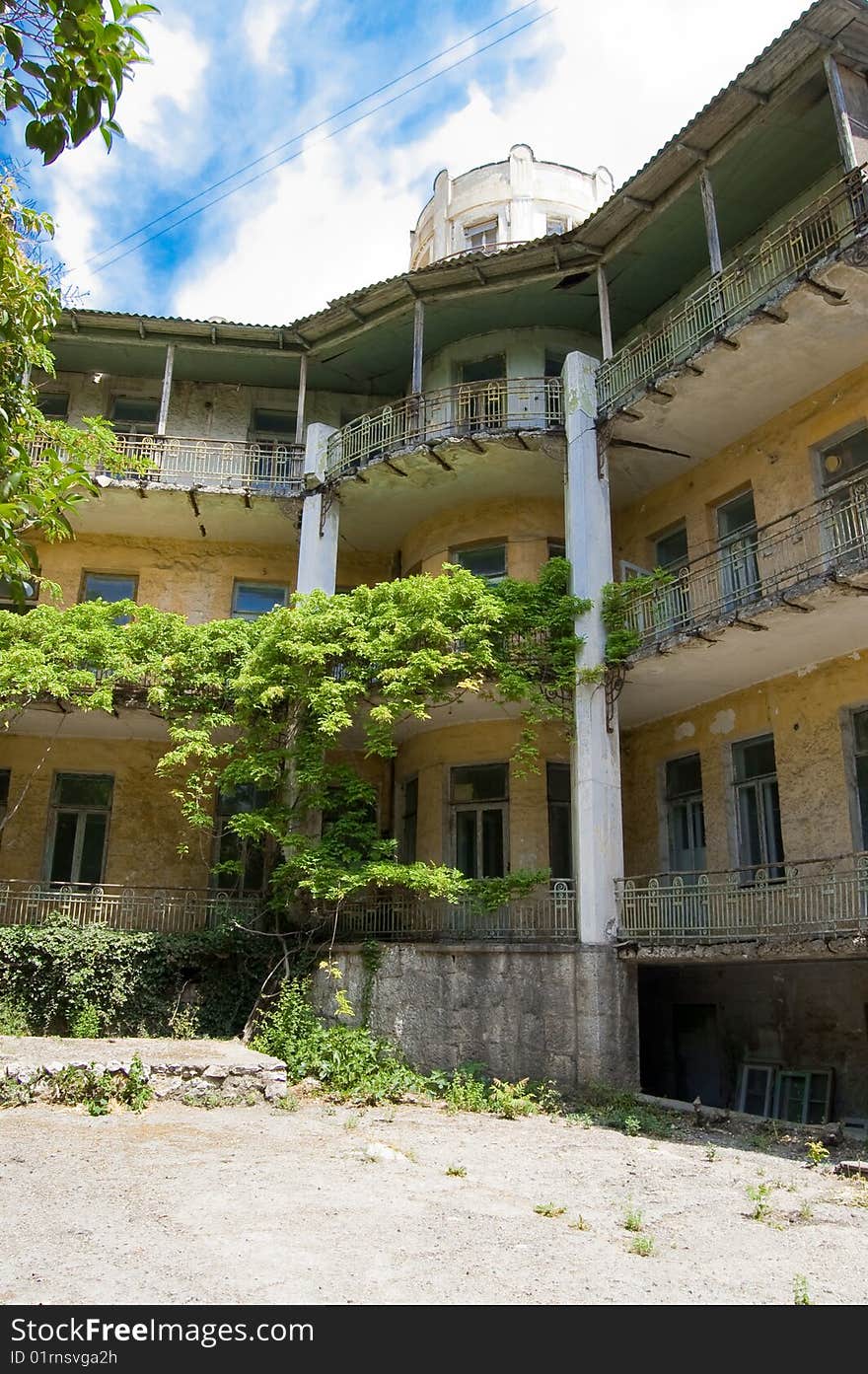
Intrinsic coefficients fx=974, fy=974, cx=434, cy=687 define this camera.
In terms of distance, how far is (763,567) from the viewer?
1488cm

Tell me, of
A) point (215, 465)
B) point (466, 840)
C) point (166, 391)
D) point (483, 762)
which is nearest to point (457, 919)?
point (466, 840)

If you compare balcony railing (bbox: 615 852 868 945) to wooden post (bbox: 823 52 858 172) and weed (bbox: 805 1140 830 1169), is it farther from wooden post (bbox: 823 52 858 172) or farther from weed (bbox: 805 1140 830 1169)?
wooden post (bbox: 823 52 858 172)

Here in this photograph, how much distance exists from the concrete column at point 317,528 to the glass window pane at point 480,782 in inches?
164

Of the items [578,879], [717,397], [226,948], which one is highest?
[717,397]

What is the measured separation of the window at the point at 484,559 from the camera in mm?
18312

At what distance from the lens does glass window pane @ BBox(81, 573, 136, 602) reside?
66.2ft

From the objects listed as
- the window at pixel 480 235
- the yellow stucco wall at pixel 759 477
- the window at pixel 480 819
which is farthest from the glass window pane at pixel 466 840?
the window at pixel 480 235

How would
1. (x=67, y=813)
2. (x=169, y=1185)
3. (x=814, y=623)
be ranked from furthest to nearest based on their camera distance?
(x=67, y=813) < (x=814, y=623) < (x=169, y=1185)

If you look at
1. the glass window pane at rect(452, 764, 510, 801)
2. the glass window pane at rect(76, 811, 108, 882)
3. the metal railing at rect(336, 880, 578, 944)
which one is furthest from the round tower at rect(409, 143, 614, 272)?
the metal railing at rect(336, 880, 578, 944)

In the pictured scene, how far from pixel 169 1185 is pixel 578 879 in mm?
7863
